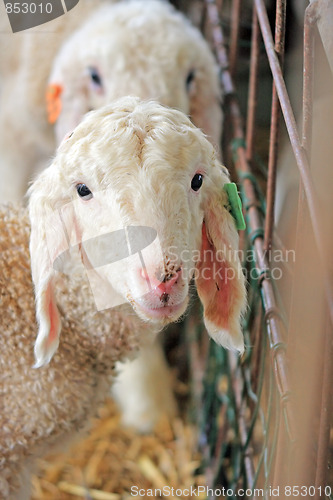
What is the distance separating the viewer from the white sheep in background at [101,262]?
795mm

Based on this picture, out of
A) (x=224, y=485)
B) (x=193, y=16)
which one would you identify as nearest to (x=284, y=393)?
(x=224, y=485)

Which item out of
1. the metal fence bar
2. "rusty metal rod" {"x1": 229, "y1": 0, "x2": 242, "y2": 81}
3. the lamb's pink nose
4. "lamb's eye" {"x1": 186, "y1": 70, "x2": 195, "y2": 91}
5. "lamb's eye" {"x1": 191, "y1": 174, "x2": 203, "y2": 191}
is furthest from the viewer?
"lamb's eye" {"x1": 186, "y1": 70, "x2": 195, "y2": 91}

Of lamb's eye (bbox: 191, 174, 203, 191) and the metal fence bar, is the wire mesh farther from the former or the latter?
lamb's eye (bbox: 191, 174, 203, 191)

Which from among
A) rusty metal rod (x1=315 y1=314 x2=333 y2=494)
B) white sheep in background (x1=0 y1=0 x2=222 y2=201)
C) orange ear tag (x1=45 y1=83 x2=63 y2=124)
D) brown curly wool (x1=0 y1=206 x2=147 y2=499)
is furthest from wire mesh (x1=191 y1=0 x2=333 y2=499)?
orange ear tag (x1=45 y1=83 x2=63 y2=124)

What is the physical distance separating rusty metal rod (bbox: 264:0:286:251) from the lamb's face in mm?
181

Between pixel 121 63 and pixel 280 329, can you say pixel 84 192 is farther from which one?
pixel 121 63

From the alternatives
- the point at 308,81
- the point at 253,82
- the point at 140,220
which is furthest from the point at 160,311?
the point at 253,82

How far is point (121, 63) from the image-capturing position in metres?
1.64

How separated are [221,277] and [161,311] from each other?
0.55 ft

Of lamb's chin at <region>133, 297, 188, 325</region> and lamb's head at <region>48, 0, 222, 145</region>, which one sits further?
lamb's head at <region>48, 0, 222, 145</region>

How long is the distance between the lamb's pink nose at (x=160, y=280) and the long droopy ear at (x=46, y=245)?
184 millimetres

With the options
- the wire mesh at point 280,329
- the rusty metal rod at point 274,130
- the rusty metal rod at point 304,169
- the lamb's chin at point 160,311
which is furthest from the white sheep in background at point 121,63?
the lamb's chin at point 160,311

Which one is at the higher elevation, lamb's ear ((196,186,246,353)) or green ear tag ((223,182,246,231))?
green ear tag ((223,182,246,231))

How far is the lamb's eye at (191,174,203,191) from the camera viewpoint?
2.83 ft
